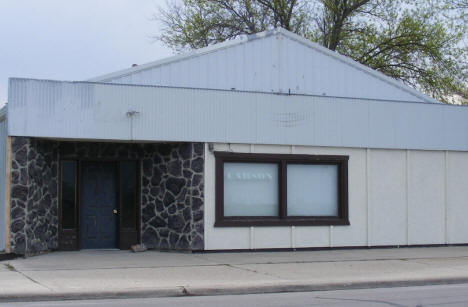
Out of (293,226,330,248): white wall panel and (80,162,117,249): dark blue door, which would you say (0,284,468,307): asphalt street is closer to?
(293,226,330,248): white wall panel

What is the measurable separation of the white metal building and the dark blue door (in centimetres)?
3

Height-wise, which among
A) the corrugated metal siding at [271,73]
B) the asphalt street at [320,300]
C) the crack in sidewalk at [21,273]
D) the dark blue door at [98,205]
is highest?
the corrugated metal siding at [271,73]

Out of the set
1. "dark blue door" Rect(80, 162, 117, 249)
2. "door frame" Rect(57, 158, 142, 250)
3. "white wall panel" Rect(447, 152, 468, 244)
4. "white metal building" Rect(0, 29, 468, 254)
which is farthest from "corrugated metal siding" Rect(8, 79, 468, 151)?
"dark blue door" Rect(80, 162, 117, 249)

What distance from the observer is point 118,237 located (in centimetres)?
1708

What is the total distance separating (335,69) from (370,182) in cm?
345

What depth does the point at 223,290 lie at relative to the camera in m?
11.3

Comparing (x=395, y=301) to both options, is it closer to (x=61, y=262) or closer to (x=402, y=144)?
(x=61, y=262)

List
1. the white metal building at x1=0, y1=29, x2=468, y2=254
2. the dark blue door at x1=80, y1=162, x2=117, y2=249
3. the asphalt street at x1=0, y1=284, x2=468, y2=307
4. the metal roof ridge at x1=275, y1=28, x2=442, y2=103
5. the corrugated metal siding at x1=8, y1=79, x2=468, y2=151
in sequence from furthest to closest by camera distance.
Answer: the metal roof ridge at x1=275, y1=28, x2=442, y2=103 → the dark blue door at x1=80, y1=162, x2=117, y2=249 → the white metal building at x1=0, y1=29, x2=468, y2=254 → the corrugated metal siding at x1=8, y1=79, x2=468, y2=151 → the asphalt street at x1=0, y1=284, x2=468, y2=307

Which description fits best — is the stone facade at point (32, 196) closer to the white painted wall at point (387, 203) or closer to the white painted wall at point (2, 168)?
the white painted wall at point (2, 168)

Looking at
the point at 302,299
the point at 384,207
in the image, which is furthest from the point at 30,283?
the point at 384,207

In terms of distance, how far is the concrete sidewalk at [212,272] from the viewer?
11000 millimetres

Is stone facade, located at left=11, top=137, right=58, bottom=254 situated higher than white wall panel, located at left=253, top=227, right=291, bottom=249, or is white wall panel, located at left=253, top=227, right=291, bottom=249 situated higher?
stone facade, located at left=11, top=137, right=58, bottom=254

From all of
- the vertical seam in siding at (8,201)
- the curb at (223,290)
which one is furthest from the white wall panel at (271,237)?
the vertical seam in siding at (8,201)

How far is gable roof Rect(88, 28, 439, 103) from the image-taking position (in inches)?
669
